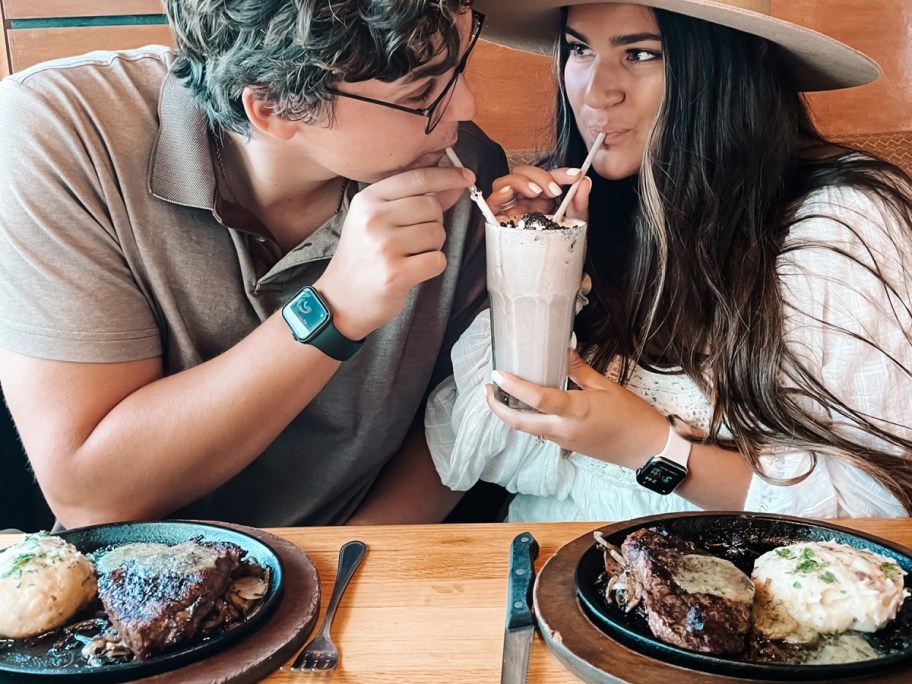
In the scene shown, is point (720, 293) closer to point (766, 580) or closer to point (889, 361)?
point (889, 361)

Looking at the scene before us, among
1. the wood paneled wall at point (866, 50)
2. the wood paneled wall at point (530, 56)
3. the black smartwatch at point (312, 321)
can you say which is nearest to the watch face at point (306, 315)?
the black smartwatch at point (312, 321)

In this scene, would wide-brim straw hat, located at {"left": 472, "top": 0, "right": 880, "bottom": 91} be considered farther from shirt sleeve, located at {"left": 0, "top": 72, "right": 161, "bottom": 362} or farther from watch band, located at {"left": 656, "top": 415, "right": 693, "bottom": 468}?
shirt sleeve, located at {"left": 0, "top": 72, "right": 161, "bottom": 362}

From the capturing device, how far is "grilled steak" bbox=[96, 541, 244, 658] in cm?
96

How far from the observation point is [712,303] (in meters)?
1.62

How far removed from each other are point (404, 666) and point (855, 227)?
3.48 feet

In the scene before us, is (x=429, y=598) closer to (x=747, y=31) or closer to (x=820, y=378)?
(x=820, y=378)

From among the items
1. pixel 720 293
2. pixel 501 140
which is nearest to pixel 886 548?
pixel 720 293

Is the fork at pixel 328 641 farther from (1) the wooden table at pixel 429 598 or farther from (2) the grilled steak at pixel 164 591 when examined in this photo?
(2) the grilled steak at pixel 164 591

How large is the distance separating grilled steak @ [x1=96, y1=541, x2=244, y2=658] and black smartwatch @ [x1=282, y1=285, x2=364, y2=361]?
384mm

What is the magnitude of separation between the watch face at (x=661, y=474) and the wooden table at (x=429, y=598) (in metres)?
0.23

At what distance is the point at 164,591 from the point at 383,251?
1.95 feet

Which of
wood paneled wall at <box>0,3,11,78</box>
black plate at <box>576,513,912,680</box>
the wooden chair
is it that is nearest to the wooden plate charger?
black plate at <box>576,513,912,680</box>

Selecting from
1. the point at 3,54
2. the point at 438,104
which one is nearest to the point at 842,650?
the point at 438,104

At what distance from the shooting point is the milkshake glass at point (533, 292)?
4.30ft
